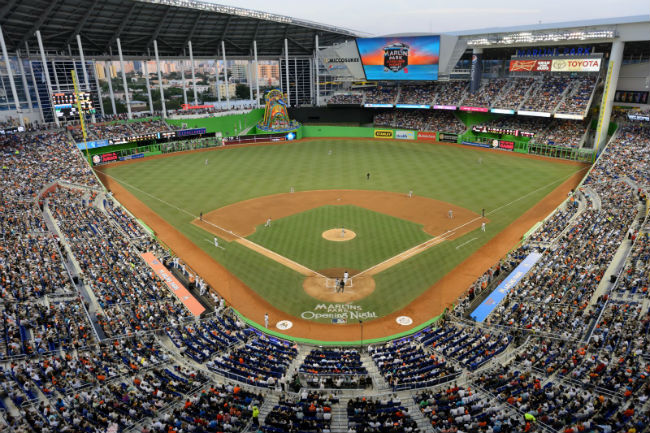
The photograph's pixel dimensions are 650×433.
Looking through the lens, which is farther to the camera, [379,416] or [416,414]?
[416,414]

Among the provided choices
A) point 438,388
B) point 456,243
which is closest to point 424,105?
point 456,243

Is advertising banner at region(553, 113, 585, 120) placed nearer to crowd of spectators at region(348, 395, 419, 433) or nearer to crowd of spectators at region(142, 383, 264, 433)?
crowd of spectators at region(348, 395, 419, 433)

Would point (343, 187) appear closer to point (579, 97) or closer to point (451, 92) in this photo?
point (451, 92)

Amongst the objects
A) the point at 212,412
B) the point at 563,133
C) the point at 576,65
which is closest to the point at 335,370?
the point at 212,412

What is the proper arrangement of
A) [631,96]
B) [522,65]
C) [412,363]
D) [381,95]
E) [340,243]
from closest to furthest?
[412,363] < [340,243] < [631,96] < [522,65] < [381,95]

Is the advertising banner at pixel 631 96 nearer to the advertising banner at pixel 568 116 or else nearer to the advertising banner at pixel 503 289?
the advertising banner at pixel 568 116

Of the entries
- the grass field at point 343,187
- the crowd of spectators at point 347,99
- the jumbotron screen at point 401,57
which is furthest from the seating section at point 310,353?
the crowd of spectators at point 347,99
